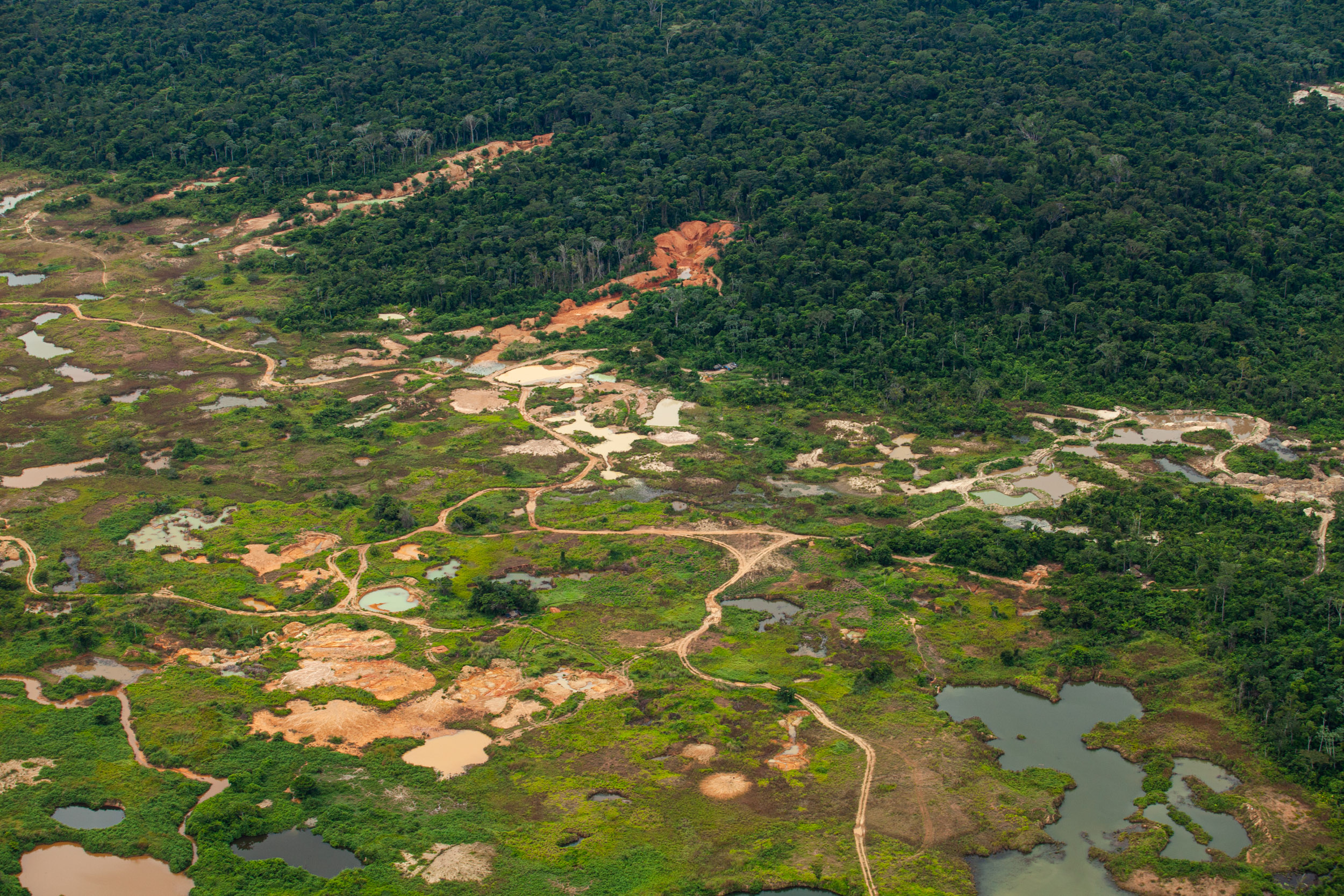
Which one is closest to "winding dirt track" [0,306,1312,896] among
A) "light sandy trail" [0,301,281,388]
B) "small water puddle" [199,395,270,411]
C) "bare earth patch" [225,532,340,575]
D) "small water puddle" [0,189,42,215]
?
"bare earth patch" [225,532,340,575]

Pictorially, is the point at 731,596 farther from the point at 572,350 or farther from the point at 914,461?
the point at 572,350

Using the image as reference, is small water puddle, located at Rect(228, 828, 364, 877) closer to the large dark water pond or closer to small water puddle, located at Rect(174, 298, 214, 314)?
the large dark water pond

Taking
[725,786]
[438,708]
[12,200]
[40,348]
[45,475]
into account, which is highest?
[12,200]

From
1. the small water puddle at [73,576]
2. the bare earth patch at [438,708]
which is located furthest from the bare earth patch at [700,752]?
the small water puddle at [73,576]

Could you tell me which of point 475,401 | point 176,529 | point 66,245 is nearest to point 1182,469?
point 475,401

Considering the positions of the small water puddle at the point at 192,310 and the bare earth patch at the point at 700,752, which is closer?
the bare earth patch at the point at 700,752

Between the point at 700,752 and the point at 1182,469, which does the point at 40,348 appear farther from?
the point at 1182,469

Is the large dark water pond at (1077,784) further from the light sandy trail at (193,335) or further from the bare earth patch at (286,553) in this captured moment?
the light sandy trail at (193,335)
